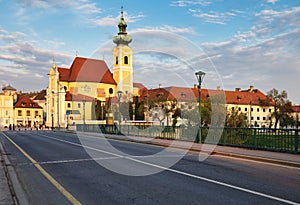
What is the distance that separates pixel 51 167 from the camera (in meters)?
11.9

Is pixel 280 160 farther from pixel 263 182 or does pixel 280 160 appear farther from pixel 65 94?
pixel 65 94

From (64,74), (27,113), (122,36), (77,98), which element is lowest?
(27,113)

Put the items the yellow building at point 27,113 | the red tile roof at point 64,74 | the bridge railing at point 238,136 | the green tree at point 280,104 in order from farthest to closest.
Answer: the yellow building at point 27,113, the red tile roof at point 64,74, the green tree at point 280,104, the bridge railing at point 238,136

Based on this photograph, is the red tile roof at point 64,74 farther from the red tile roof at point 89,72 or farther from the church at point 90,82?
the red tile roof at point 89,72

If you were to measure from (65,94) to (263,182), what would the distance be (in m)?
86.8

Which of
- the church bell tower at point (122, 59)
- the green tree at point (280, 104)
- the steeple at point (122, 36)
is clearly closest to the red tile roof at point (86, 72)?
the church bell tower at point (122, 59)

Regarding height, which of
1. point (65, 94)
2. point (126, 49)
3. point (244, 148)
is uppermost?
point (126, 49)

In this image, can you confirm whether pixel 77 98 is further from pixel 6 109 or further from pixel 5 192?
pixel 5 192

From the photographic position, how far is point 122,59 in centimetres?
9962

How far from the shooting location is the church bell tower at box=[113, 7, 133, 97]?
9862 cm

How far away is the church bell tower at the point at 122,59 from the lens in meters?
98.6

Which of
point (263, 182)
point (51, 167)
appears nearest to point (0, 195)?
point (51, 167)

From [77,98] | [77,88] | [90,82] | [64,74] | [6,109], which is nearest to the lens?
[77,98]

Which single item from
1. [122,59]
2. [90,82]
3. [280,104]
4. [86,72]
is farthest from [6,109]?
[280,104]
